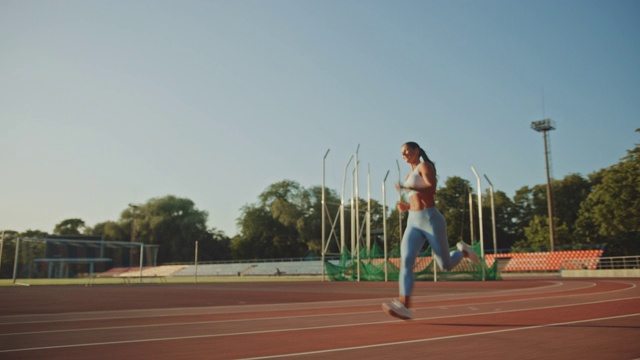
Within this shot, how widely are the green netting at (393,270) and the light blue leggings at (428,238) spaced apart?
22186mm

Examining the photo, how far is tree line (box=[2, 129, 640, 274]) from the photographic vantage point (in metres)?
43.1

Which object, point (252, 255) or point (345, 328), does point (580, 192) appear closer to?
point (252, 255)

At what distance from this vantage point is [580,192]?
6631 cm

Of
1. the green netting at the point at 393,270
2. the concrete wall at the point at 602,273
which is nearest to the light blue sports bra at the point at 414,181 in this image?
the green netting at the point at 393,270

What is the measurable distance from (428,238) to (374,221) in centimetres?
6716

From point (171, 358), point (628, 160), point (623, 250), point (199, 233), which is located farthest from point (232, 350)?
point (199, 233)

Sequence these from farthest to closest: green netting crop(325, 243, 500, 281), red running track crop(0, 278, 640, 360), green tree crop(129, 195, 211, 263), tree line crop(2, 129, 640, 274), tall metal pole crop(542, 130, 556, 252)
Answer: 1. green tree crop(129, 195, 211, 263)
2. tall metal pole crop(542, 130, 556, 252)
3. tree line crop(2, 129, 640, 274)
4. green netting crop(325, 243, 500, 281)
5. red running track crop(0, 278, 640, 360)

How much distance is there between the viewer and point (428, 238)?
577 cm

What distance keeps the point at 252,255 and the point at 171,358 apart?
283 feet

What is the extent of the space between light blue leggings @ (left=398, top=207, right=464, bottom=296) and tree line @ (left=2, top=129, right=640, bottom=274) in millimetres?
38016

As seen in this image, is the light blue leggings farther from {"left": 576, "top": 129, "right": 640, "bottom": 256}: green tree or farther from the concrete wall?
{"left": 576, "top": 129, "right": 640, "bottom": 256}: green tree

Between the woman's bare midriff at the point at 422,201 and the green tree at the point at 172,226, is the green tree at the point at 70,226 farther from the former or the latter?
the woman's bare midriff at the point at 422,201

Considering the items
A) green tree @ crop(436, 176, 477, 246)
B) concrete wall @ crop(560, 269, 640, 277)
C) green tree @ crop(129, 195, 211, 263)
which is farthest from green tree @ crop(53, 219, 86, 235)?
concrete wall @ crop(560, 269, 640, 277)

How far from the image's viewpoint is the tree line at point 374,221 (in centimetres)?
4306
